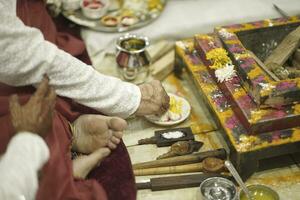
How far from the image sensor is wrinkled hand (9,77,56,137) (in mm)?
1104

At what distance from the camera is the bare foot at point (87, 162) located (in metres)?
1.28

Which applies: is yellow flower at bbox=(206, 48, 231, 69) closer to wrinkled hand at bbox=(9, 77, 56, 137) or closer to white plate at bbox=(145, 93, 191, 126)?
white plate at bbox=(145, 93, 191, 126)

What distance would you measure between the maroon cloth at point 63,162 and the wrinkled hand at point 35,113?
0.07 metres

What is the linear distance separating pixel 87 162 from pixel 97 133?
0.32 ft

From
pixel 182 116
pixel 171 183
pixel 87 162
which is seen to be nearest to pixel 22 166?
pixel 87 162

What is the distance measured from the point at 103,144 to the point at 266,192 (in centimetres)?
52

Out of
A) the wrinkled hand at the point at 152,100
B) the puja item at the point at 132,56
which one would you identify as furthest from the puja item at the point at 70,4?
the wrinkled hand at the point at 152,100

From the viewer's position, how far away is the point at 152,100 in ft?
4.91

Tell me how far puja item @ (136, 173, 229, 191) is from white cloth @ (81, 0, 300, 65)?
0.72 meters

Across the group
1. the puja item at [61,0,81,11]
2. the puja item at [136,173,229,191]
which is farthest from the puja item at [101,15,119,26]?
the puja item at [136,173,229,191]

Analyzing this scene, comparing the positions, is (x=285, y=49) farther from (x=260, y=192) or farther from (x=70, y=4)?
(x=70, y=4)

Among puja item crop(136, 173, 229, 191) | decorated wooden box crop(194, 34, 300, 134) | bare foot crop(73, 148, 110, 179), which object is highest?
decorated wooden box crop(194, 34, 300, 134)

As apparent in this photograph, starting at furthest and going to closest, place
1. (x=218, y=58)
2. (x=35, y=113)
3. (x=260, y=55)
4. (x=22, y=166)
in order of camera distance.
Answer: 1. (x=260, y=55)
2. (x=218, y=58)
3. (x=35, y=113)
4. (x=22, y=166)

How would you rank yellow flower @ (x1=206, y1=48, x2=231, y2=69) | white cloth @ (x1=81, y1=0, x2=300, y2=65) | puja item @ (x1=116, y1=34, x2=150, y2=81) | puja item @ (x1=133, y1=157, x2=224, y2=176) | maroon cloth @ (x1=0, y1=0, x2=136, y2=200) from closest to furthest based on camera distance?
maroon cloth @ (x1=0, y1=0, x2=136, y2=200) < puja item @ (x1=133, y1=157, x2=224, y2=176) < yellow flower @ (x1=206, y1=48, x2=231, y2=69) < puja item @ (x1=116, y1=34, x2=150, y2=81) < white cloth @ (x1=81, y1=0, x2=300, y2=65)
